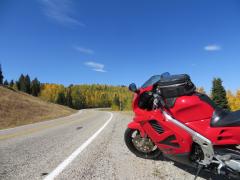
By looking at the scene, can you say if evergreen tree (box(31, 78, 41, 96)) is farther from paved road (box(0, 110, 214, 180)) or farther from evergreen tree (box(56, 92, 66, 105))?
paved road (box(0, 110, 214, 180))

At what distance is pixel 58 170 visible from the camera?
4375 millimetres

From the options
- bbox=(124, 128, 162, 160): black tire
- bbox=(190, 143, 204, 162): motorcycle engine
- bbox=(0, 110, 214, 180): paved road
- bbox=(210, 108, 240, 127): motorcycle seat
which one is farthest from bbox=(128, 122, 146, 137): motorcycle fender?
bbox=(210, 108, 240, 127): motorcycle seat

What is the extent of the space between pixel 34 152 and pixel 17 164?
120 centimetres

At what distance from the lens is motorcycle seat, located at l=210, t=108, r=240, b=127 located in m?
3.41

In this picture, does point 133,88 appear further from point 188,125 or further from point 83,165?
point 83,165

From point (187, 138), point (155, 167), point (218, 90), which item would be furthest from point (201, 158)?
point (218, 90)

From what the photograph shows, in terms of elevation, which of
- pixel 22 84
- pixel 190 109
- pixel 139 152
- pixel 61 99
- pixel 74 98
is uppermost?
pixel 22 84

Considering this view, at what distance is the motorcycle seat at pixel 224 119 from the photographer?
3.41 meters

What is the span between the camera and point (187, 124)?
12.8 ft

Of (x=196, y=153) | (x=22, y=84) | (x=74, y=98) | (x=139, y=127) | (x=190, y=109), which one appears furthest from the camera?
(x=74, y=98)

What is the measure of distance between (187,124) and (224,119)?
575 millimetres

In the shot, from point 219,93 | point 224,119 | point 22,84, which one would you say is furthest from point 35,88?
point 224,119

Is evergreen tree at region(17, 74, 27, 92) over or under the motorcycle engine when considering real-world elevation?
over

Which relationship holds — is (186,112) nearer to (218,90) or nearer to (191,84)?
(191,84)
